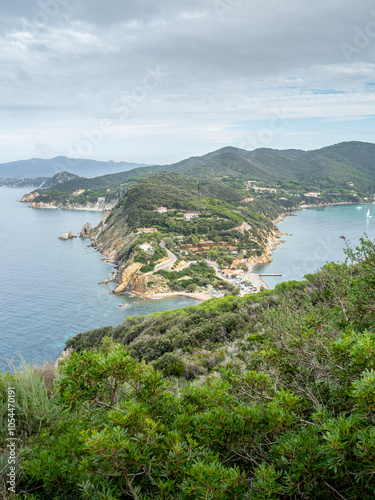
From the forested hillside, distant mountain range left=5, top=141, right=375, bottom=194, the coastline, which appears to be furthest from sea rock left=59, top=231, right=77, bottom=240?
distant mountain range left=5, top=141, right=375, bottom=194

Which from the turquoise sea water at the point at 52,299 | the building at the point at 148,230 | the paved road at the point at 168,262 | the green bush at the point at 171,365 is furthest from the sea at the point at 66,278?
the building at the point at 148,230

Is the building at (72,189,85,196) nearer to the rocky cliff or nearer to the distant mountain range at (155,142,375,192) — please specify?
the rocky cliff

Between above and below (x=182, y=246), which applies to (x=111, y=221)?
above

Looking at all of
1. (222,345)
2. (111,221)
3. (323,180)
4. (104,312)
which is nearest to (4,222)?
(111,221)

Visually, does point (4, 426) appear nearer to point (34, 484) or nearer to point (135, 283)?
point (34, 484)

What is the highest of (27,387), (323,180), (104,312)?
(323,180)

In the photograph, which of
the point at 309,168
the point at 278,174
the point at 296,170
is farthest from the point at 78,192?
the point at 309,168

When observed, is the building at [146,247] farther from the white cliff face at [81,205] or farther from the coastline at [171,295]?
the white cliff face at [81,205]

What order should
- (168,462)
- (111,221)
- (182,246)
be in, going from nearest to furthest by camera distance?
(168,462) → (182,246) → (111,221)
